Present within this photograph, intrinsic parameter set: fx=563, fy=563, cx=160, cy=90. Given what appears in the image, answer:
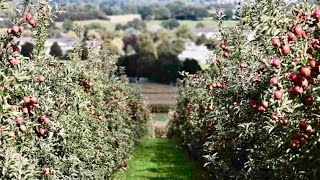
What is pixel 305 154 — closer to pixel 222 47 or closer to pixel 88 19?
pixel 222 47

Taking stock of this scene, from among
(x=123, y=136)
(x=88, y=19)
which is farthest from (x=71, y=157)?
(x=88, y=19)

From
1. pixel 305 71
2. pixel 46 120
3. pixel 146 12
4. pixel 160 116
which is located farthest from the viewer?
pixel 146 12

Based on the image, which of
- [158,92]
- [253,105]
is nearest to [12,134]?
[253,105]

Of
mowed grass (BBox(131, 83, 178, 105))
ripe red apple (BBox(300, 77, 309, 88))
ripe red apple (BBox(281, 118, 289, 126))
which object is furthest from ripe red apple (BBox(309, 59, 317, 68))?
mowed grass (BBox(131, 83, 178, 105))

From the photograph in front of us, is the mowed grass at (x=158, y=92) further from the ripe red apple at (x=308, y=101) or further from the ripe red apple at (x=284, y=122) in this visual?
the ripe red apple at (x=308, y=101)

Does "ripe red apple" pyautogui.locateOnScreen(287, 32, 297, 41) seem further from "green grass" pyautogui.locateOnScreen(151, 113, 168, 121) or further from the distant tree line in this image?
the distant tree line

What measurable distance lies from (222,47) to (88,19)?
114 m

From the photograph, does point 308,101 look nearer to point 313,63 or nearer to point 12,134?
point 313,63

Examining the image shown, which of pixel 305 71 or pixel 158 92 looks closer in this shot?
pixel 305 71

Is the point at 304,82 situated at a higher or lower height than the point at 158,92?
higher

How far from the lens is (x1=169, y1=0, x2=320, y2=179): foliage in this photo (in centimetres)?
494

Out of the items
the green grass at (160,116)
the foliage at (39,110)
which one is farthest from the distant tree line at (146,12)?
the foliage at (39,110)

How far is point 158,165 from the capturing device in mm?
19328

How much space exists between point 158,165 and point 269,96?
12851 millimetres
